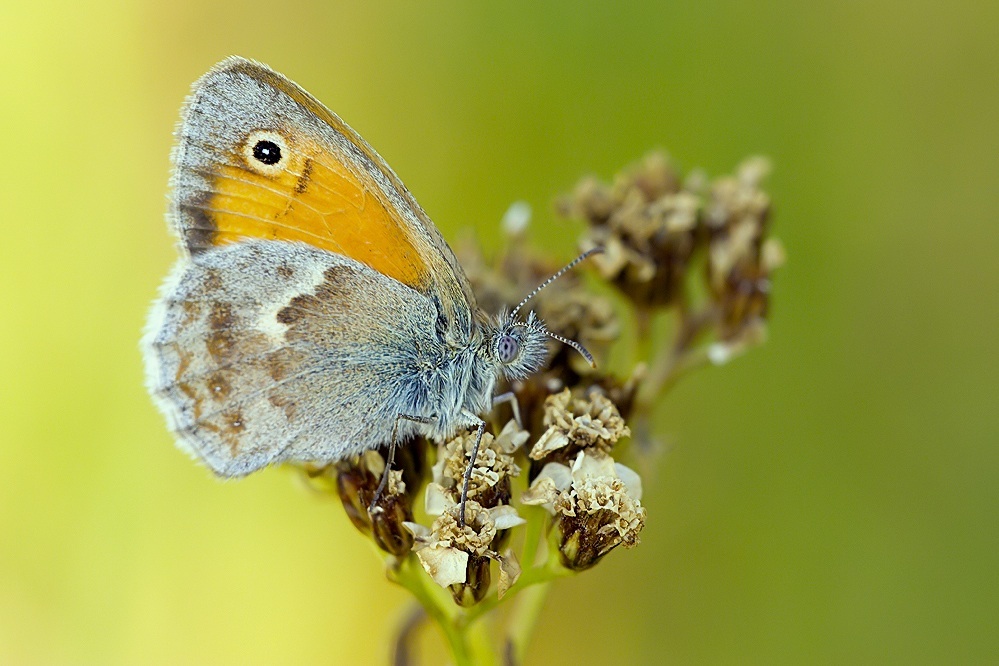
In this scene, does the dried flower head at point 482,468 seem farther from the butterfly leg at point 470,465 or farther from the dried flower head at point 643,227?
the dried flower head at point 643,227

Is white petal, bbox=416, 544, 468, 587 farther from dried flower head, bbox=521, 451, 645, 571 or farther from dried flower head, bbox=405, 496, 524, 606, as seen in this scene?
dried flower head, bbox=521, 451, 645, 571

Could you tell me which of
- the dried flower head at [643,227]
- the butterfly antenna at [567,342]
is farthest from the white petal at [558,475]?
the dried flower head at [643,227]

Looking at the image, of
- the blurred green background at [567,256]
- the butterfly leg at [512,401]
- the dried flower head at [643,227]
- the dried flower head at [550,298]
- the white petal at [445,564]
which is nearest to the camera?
the white petal at [445,564]

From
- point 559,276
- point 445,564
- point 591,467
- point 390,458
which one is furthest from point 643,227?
point 445,564

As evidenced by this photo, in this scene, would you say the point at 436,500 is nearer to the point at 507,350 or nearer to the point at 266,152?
the point at 507,350

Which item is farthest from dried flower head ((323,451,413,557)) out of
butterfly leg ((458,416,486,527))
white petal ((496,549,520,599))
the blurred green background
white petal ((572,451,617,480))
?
the blurred green background

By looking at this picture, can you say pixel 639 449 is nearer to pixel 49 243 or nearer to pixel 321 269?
pixel 321 269

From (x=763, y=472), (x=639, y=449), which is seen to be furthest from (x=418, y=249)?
(x=763, y=472)
